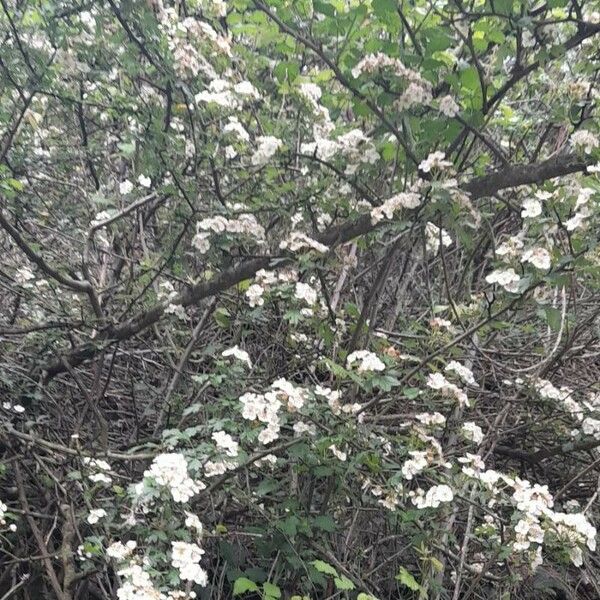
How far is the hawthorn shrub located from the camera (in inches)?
82.5

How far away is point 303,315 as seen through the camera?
2475 millimetres

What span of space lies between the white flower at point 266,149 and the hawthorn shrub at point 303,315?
0.04 ft

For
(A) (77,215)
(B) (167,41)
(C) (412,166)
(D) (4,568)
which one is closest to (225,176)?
(B) (167,41)

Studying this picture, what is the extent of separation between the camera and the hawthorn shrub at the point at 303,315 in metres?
2.10

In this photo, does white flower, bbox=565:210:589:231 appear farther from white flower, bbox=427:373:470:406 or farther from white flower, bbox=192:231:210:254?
white flower, bbox=192:231:210:254

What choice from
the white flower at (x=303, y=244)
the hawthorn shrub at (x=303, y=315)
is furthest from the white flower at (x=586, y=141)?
the white flower at (x=303, y=244)

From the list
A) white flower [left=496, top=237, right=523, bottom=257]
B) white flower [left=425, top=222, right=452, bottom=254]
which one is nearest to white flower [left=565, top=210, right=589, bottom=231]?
white flower [left=496, top=237, right=523, bottom=257]

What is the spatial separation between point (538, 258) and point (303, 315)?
0.90 m

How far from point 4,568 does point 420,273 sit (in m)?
2.41

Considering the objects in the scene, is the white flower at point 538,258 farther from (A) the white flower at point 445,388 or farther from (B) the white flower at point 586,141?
(A) the white flower at point 445,388

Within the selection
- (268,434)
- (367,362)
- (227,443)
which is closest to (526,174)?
(367,362)

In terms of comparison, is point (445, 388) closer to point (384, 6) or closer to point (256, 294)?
point (256, 294)

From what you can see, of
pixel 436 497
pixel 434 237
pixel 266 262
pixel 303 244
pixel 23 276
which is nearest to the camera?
pixel 436 497

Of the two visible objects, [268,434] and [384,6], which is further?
[268,434]
